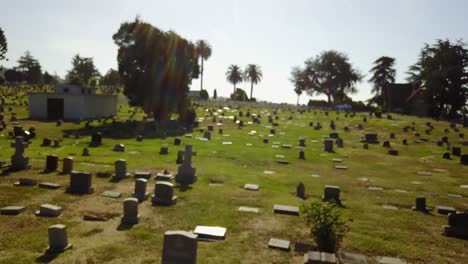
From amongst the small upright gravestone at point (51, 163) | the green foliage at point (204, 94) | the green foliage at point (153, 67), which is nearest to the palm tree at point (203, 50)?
the green foliage at point (204, 94)

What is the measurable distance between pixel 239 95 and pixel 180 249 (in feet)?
279

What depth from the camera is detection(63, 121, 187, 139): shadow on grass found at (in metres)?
34.1

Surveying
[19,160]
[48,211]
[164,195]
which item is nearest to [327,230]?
[164,195]

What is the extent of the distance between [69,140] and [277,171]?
17.6m

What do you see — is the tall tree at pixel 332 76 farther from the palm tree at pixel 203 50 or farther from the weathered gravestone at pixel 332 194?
the weathered gravestone at pixel 332 194

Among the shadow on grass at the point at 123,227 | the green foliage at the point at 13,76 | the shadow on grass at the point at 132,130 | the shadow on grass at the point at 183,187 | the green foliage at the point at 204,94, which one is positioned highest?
the green foliage at the point at 13,76

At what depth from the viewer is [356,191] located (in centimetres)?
1720

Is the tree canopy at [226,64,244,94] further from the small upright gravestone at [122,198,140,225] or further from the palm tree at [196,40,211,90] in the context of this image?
the small upright gravestone at [122,198,140,225]

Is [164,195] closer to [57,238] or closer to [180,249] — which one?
[57,238]

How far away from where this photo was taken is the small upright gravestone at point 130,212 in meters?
11.8

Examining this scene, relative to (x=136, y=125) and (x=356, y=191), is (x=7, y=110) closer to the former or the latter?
(x=136, y=125)

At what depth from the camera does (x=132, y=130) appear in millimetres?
36875

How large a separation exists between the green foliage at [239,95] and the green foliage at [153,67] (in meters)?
48.2

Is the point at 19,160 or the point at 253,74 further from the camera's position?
the point at 253,74
